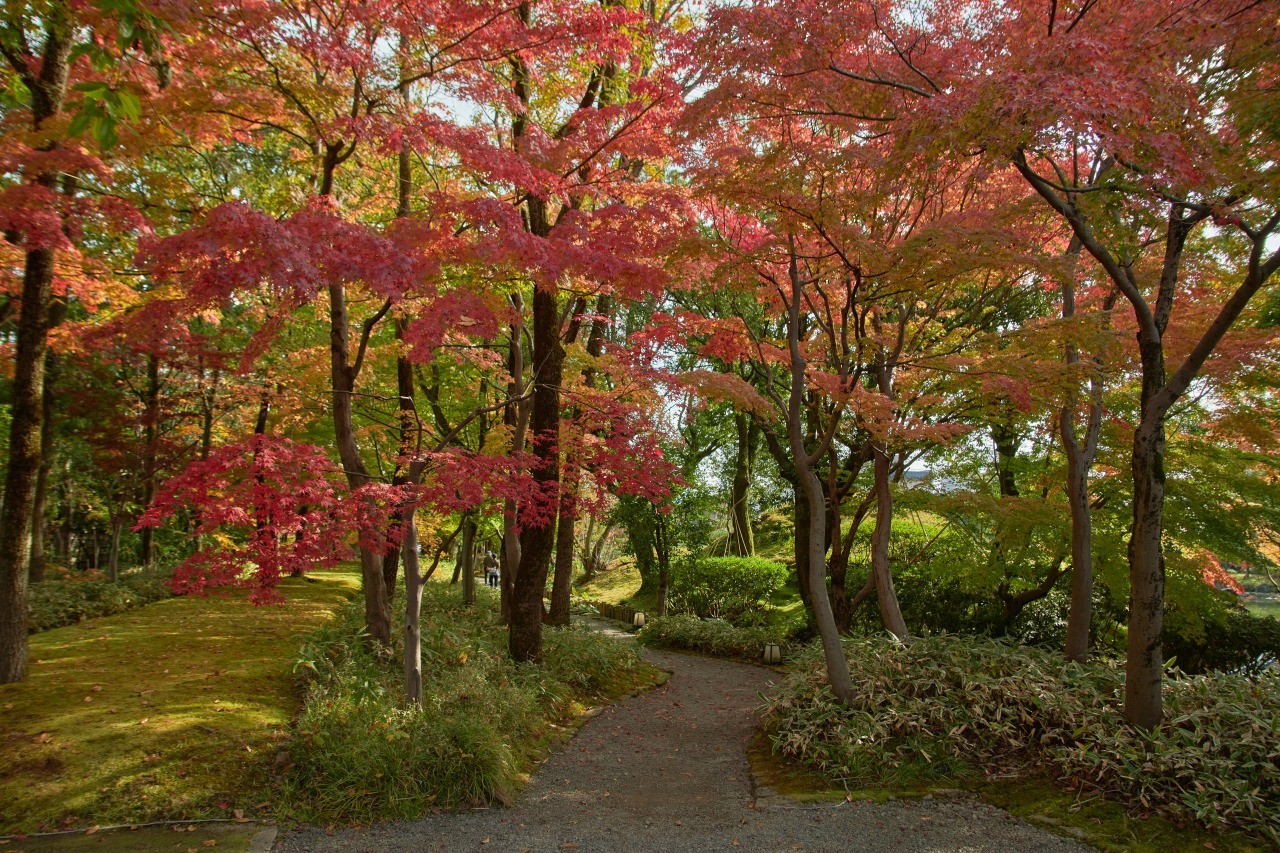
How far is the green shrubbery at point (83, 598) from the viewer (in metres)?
8.34

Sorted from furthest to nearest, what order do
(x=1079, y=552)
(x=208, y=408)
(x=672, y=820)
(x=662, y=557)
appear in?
(x=662, y=557) < (x=208, y=408) < (x=1079, y=552) < (x=672, y=820)

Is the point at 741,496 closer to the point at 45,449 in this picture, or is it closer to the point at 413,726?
the point at 413,726

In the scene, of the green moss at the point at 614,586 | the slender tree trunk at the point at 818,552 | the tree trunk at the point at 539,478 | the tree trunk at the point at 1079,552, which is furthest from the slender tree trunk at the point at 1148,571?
the green moss at the point at 614,586

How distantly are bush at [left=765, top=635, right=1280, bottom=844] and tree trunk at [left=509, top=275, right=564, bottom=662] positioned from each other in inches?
113

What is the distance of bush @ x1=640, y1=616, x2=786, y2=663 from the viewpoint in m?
11.5

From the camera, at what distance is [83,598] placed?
9.30m

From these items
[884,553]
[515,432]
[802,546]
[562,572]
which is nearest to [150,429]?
[515,432]

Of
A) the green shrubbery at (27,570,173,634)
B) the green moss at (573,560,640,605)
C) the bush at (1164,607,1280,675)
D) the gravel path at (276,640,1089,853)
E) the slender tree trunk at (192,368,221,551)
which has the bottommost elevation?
the green moss at (573,560,640,605)

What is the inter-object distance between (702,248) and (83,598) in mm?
9589

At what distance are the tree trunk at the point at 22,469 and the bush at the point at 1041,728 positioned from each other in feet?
21.0

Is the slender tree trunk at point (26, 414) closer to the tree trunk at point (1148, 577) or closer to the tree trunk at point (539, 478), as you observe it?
the tree trunk at point (539, 478)

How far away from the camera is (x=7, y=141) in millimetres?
5250

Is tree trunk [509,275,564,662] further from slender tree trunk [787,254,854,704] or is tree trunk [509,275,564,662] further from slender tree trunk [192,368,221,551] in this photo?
slender tree trunk [192,368,221,551]

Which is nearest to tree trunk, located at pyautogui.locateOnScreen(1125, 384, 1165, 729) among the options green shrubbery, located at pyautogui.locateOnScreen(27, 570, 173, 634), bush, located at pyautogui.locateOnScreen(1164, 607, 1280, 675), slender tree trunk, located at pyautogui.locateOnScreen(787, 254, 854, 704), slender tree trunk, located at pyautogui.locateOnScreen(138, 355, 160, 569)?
slender tree trunk, located at pyautogui.locateOnScreen(787, 254, 854, 704)
